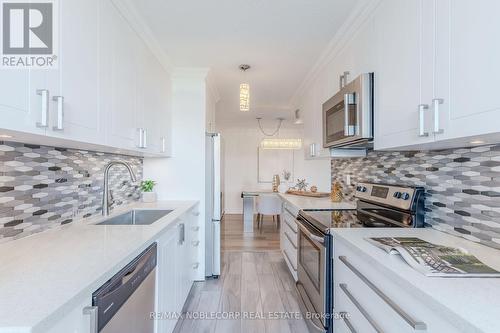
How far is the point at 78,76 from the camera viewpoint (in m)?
1.29

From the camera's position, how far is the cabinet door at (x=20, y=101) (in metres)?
0.89

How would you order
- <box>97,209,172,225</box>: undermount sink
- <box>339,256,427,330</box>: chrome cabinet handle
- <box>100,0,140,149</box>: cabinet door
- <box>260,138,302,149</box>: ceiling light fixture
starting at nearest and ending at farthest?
<box>339,256,427,330</box>: chrome cabinet handle → <box>100,0,140,149</box>: cabinet door → <box>97,209,172,225</box>: undermount sink → <box>260,138,302,149</box>: ceiling light fixture

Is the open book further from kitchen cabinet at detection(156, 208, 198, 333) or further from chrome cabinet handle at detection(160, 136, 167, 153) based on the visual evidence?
chrome cabinet handle at detection(160, 136, 167, 153)

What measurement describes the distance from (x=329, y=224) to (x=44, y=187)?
1745 mm

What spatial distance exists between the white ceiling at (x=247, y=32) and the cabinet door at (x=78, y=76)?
23.9 inches

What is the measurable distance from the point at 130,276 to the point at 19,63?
0.93m

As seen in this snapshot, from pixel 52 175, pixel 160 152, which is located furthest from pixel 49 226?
pixel 160 152

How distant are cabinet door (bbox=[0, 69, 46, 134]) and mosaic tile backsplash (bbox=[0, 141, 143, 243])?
1.49 ft

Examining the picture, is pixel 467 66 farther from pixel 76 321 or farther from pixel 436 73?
pixel 76 321

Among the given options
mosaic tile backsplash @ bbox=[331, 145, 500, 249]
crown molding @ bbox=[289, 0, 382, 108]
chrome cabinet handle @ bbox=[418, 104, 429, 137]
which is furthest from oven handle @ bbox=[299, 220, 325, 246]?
crown molding @ bbox=[289, 0, 382, 108]

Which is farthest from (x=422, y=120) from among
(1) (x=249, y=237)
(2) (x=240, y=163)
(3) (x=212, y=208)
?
(2) (x=240, y=163)

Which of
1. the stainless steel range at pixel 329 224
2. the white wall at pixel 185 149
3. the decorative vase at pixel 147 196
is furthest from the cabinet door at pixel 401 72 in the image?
the decorative vase at pixel 147 196

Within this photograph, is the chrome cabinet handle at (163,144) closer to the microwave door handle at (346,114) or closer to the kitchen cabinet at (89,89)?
the kitchen cabinet at (89,89)

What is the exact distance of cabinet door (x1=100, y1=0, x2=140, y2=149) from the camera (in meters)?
1.58
